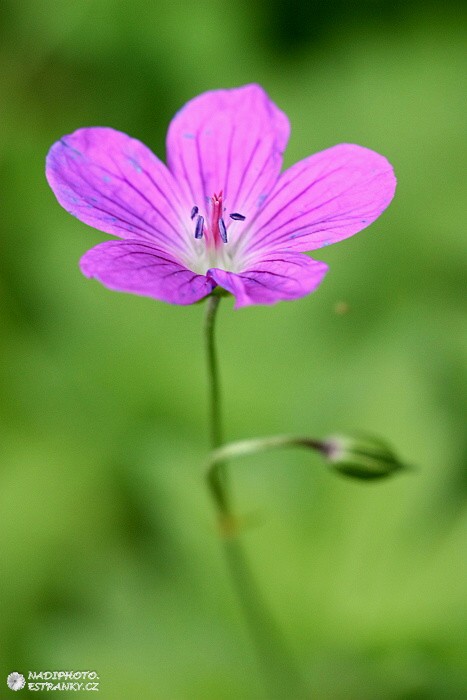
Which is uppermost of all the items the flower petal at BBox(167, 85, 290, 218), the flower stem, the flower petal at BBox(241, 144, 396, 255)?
the flower petal at BBox(167, 85, 290, 218)

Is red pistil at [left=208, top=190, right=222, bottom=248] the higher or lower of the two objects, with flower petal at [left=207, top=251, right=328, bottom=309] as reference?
higher

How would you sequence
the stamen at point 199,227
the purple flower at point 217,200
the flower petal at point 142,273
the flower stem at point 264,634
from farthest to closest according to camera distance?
the flower stem at point 264,634, the stamen at point 199,227, the purple flower at point 217,200, the flower petal at point 142,273

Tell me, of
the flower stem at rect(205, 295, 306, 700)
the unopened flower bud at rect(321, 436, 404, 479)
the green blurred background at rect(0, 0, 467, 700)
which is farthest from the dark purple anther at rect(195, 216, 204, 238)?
the green blurred background at rect(0, 0, 467, 700)

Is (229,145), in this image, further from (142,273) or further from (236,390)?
(236,390)

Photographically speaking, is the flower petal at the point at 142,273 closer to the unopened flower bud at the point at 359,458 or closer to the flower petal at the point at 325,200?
the flower petal at the point at 325,200

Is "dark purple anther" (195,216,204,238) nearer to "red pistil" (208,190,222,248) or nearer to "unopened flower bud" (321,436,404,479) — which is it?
"red pistil" (208,190,222,248)

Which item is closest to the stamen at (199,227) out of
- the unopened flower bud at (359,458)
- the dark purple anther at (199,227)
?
the dark purple anther at (199,227)
